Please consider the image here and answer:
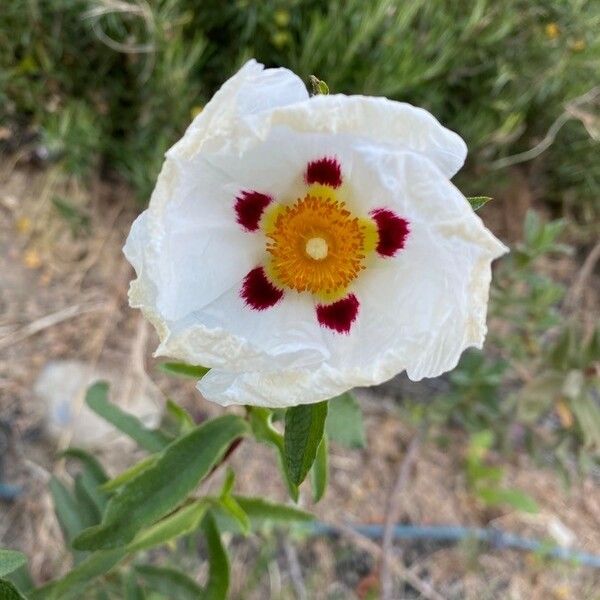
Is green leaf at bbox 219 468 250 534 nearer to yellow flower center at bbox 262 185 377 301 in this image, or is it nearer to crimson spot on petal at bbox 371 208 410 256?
yellow flower center at bbox 262 185 377 301

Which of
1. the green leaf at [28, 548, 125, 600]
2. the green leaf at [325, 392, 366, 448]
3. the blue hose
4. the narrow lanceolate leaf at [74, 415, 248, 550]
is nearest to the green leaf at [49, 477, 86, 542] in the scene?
Result: the green leaf at [28, 548, 125, 600]

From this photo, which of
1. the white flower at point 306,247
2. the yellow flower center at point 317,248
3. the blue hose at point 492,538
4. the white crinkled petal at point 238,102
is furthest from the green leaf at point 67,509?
the blue hose at point 492,538

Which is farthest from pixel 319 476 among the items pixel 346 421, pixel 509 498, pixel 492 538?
pixel 492 538

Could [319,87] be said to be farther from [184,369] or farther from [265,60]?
[265,60]

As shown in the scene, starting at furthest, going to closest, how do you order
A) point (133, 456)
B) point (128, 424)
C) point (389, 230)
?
point (133, 456), point (128, 424), point (389, 230)

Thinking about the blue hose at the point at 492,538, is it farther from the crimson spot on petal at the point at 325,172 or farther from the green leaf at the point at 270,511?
the crimson spot on petal at the point at 325,172

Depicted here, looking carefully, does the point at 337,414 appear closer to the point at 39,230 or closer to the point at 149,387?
the point at 149,387

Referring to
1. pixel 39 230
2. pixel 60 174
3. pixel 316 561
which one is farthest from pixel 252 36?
pixel 316 561
